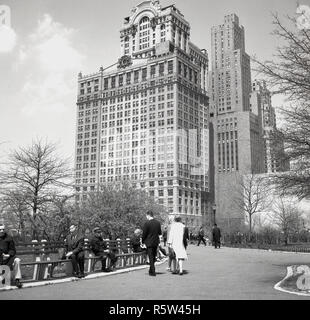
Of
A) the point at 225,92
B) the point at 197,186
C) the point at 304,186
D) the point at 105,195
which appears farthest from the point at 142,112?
the point at 304,186

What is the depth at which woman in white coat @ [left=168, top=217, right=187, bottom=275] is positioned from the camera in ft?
40.9

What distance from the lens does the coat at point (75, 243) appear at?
11922 mm

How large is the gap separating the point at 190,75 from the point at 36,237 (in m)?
117

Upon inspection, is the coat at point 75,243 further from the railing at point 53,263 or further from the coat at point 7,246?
the coat at point 7,246

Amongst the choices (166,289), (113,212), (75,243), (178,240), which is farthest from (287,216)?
(166,289)

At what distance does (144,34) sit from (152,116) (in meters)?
33.3

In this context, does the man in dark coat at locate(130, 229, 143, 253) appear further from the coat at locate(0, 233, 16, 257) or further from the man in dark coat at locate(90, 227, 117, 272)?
the coat at locate(0, 233, 16, 257)

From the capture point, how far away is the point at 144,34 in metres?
145

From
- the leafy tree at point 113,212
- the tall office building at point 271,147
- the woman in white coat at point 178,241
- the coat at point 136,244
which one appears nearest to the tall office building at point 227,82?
the leafy tree at point 113,212

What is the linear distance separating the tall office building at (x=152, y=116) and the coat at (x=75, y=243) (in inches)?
4348

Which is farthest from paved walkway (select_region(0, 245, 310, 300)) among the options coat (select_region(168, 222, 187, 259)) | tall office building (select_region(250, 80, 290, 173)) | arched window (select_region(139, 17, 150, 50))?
arched window (select_region(139, 17, 150, 50))

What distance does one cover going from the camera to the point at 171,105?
5022 inches

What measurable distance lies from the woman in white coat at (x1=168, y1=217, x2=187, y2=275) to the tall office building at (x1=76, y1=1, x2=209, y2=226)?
10970 centimetres

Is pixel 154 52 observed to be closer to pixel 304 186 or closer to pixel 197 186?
pixel 197 186
